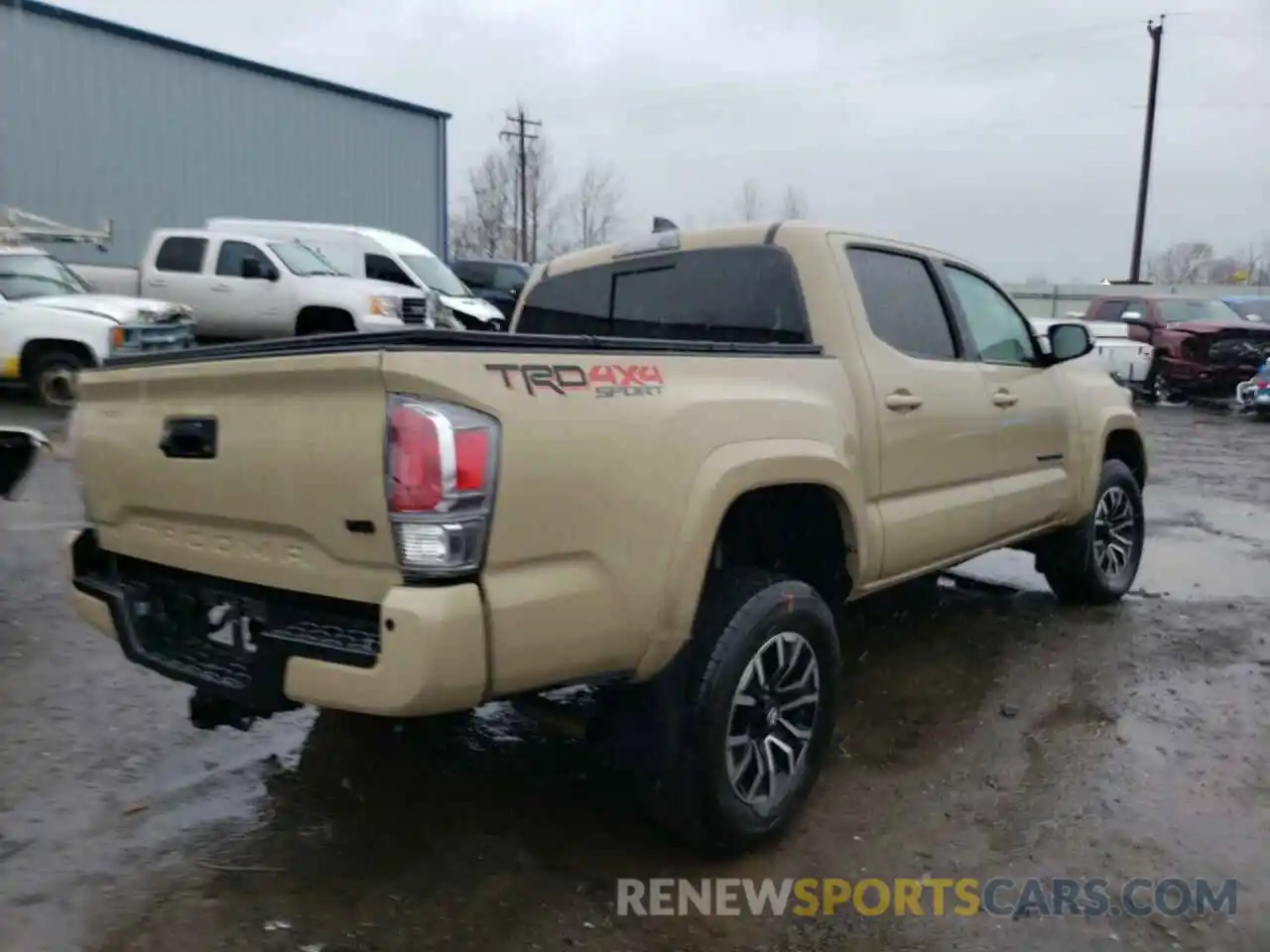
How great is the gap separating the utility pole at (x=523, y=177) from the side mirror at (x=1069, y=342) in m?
45.9

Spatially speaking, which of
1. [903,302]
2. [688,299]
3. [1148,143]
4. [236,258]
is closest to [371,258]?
[236,258]

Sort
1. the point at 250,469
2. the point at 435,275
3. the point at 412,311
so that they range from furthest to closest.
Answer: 1. the point at 435,275
2. the point at 412,311
3. the point at 250,469

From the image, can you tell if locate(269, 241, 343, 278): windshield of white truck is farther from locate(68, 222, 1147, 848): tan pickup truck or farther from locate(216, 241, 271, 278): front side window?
locate(68, 222, 1147, 848): tan pickup truck

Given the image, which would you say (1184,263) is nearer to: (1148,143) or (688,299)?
(1148,143)

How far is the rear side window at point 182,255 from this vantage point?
1529 cm

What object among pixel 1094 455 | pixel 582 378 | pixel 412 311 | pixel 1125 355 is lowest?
pixel 1094 455

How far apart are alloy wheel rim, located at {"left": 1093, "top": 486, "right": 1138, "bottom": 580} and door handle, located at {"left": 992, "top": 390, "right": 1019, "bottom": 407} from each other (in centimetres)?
127

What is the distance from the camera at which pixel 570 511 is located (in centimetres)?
269

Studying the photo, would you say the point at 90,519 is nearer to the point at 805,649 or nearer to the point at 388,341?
the point at 388,341

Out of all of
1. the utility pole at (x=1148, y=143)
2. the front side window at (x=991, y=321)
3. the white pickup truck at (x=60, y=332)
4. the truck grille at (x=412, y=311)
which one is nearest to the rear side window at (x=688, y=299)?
the front side window at (x=991, y=321)

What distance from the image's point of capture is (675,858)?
3273mm

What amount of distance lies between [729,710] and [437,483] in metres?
1.13

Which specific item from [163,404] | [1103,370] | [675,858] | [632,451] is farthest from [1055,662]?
[163,404]

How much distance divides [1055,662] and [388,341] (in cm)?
383
